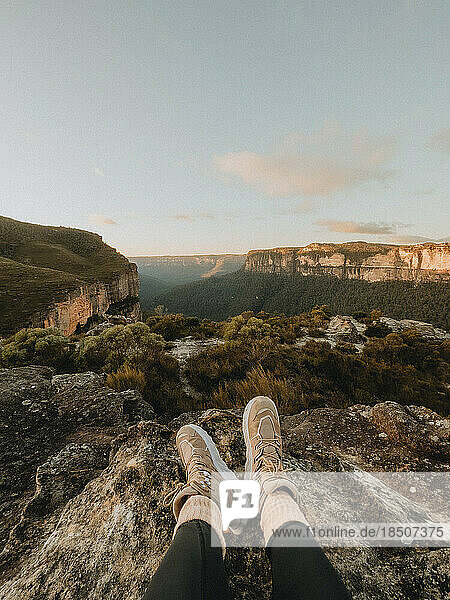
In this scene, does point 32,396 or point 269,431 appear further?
point 32,396

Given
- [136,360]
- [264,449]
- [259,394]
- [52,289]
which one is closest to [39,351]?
[136,360]

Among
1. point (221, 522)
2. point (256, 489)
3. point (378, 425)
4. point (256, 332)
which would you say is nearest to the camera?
point (221, 522)

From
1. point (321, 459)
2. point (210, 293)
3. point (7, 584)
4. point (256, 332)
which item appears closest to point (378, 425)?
point (321, 459)

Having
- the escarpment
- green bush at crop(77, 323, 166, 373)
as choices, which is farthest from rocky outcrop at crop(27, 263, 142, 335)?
green bush at crop(77, 323, 166, 373)

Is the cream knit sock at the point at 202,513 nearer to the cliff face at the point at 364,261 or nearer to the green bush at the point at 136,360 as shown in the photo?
the green bush at the point at 136,360

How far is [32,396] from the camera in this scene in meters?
3.31

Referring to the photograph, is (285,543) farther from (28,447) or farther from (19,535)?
(28,447)

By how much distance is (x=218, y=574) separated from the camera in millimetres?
1152

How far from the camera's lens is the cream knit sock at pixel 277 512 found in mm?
1343

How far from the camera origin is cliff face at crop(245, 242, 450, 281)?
5959 cm

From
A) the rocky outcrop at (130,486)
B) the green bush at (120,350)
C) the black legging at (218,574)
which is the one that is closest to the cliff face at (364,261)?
the green bush at (120,350)

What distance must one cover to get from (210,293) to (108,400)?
3387 inches

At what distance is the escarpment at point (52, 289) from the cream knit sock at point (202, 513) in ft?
38.3

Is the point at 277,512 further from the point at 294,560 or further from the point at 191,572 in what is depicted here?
the point at 191,572
